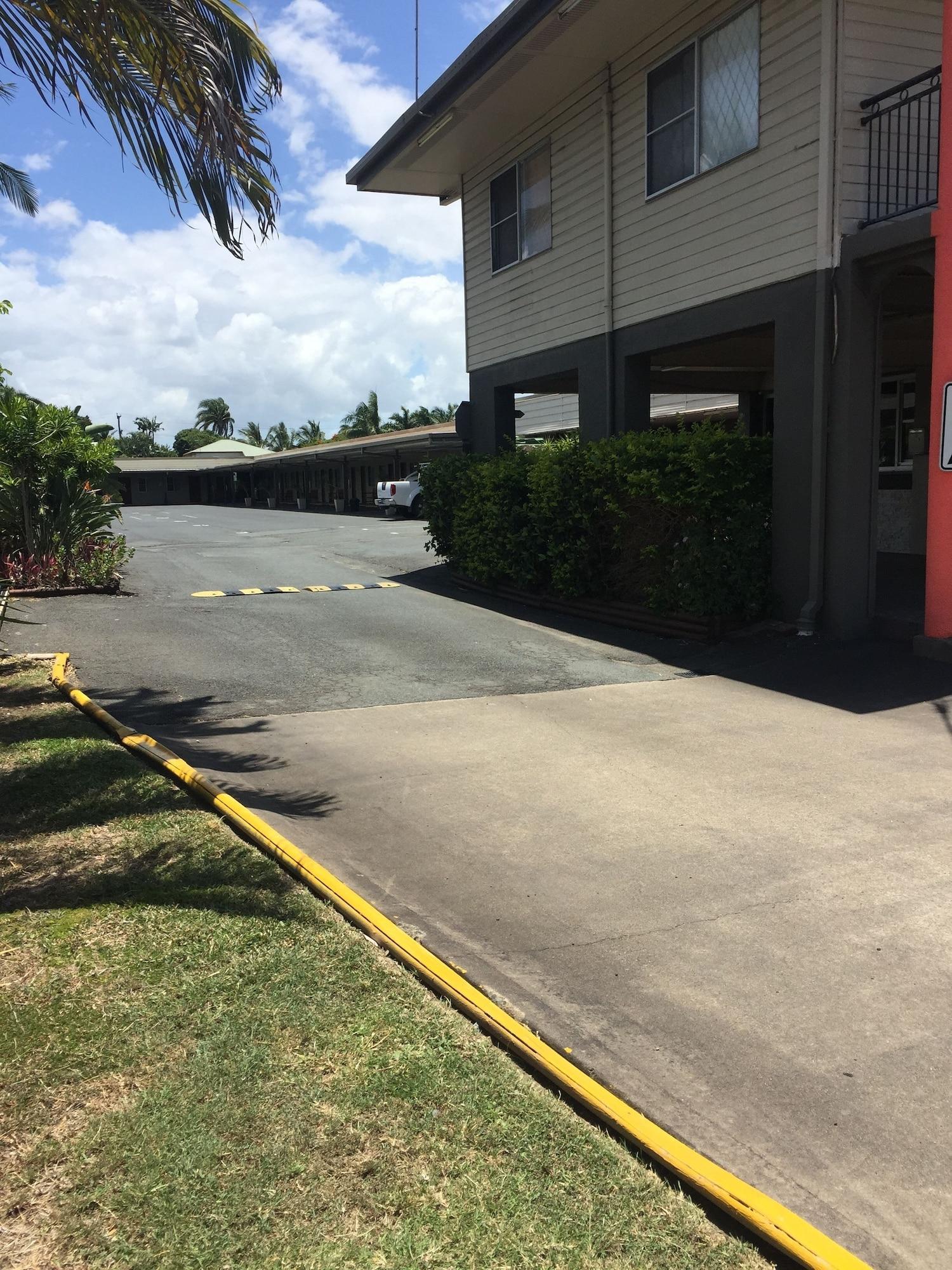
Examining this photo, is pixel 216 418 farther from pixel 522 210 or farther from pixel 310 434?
pixel 522 210

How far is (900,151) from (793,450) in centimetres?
304

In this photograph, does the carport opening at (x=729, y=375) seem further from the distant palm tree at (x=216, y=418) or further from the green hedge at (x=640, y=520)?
the distant palm tree at (x=216, y=418)

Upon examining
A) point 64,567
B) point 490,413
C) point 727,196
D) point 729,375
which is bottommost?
point 64,567

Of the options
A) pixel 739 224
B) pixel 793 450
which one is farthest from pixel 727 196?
pixel 793 450

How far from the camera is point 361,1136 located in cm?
275

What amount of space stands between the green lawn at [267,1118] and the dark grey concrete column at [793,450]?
748cm

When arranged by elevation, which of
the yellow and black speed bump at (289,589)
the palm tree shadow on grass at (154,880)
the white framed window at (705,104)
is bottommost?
the palm tree shadow on grass at (154,880)

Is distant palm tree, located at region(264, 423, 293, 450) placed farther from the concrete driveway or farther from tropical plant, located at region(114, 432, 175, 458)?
the concrete driveway

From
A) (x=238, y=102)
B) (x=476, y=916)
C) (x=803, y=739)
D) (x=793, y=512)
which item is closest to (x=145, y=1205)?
(x=476, y=916)

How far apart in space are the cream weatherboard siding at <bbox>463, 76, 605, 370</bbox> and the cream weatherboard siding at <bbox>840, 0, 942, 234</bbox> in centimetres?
422

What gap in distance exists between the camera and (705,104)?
1150 cm

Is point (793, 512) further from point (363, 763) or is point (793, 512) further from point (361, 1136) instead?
point (361, 1136)

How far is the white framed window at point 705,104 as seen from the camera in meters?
10.7

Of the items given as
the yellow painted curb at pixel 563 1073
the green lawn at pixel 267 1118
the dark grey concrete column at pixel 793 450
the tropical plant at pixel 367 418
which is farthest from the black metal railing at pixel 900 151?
the tropical plant at pixel 367 418
